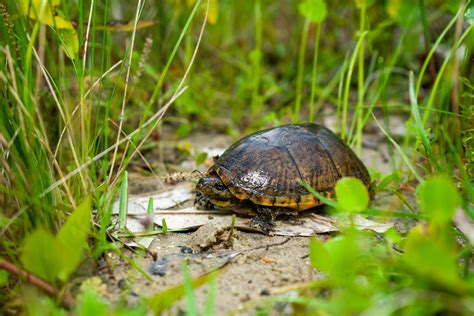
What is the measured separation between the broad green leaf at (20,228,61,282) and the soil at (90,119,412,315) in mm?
278

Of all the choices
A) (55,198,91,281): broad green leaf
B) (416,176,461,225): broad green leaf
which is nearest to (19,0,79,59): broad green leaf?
(55,198,91,281): broad green leaf

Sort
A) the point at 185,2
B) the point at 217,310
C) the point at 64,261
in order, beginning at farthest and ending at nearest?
1. the point at 185,2
2. the point at 217,310
3. the point at 64,261

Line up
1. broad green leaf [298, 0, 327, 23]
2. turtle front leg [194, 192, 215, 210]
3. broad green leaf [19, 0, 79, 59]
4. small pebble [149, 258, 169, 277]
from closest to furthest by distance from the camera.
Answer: small pebble [149, 258, 169, 277] → broad green leaf [19, 0, 79, 59] → turtle front leg [194, 192, 215, 210] → broad green leaf [298, 0, 327, 23]

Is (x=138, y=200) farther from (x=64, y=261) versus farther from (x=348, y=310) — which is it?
(x=348, y=310)

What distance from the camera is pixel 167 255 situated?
1.99m

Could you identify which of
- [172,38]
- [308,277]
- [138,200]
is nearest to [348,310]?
[308,277]

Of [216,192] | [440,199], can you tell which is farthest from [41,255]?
[440,199]

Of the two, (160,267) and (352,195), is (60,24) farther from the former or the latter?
(352,195)

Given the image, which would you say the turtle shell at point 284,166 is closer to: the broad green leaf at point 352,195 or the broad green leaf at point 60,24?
the broad green leaf at point 352,195

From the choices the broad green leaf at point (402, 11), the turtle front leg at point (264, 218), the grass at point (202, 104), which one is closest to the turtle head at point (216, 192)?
the turtle front leg at point (264, 218)

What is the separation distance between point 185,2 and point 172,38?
27 cm

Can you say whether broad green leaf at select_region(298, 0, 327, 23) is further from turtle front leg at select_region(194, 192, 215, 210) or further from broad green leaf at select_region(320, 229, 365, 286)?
broad green leaf at select_region(320, 229, 365, 286)

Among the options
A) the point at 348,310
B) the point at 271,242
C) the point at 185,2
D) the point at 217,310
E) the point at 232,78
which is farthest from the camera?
the point at 232,78

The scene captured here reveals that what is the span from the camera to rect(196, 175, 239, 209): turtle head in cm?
236
